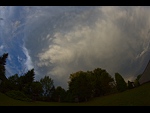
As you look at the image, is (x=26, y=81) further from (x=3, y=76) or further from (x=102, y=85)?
(x=102, y=85)

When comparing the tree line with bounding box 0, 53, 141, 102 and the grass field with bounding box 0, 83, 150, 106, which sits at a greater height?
the tree line with bounding box 0, 53, 141, 102

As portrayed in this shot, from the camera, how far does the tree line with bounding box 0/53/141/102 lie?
47.5 m

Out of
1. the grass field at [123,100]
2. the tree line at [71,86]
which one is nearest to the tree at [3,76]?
the tree line at [71,86]

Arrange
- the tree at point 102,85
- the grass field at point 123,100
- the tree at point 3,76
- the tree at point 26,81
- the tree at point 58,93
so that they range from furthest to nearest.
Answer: the tree at point 58,93 → the tree at point 102,85 → the tree at point 26,81 → the tree at point 3,76 → the grass field at point 123,100

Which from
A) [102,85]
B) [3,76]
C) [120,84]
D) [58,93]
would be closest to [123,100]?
[120,84]

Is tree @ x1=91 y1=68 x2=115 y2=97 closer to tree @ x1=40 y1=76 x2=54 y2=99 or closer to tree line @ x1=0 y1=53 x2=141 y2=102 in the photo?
tree line @ x1=0 y1=53 x2=141 y2=102

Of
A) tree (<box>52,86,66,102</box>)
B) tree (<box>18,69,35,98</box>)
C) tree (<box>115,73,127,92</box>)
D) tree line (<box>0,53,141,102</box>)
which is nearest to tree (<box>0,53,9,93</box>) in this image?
tree line (<box>0,53,141,102</box>)

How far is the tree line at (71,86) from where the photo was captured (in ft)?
156

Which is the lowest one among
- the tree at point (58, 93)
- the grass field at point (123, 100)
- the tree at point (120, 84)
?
the grass field at point (123, 100)

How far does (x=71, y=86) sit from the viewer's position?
56.0 metres

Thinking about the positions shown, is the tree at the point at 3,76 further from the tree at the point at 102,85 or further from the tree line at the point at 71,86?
the tree at the point at 102,85

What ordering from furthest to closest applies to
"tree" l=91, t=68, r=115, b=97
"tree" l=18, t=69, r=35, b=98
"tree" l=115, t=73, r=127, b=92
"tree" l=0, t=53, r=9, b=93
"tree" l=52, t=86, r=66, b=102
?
"tree" l=52, t=86, r=66, b=102 → "tree" l=91, t=68, r=115, b=97 → "tree" l=18, t=69, r=35, b=98 → "tree" l=0, t=53, r=9, b=93 → "tree" l=115, t=73, r=127, b=92
